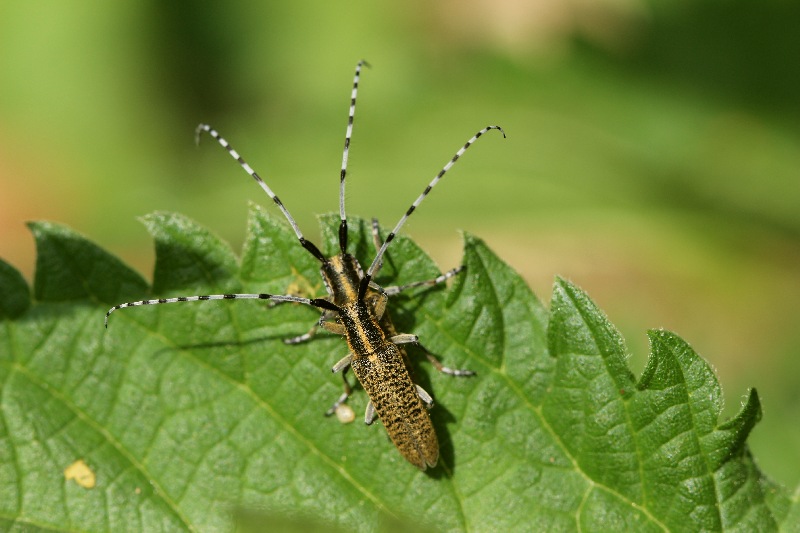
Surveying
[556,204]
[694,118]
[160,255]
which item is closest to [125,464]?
[160,255]

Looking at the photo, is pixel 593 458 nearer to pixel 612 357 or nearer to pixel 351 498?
pixel 612 357

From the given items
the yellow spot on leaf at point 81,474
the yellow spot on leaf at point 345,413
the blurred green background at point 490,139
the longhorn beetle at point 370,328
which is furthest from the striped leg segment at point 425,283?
the blurred green background at point 490,139

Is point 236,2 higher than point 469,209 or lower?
higher

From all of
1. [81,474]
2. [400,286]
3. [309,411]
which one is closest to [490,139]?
[400,286]

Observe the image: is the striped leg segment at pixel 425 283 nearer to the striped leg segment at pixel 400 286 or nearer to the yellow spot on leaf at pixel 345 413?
the striped leg segment at pixel 400 286

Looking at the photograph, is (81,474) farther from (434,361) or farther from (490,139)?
(490,139)

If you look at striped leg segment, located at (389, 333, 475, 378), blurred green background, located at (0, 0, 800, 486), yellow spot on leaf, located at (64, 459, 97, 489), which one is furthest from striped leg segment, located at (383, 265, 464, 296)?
blurred green background, located at (0, 0, 800, 486)
